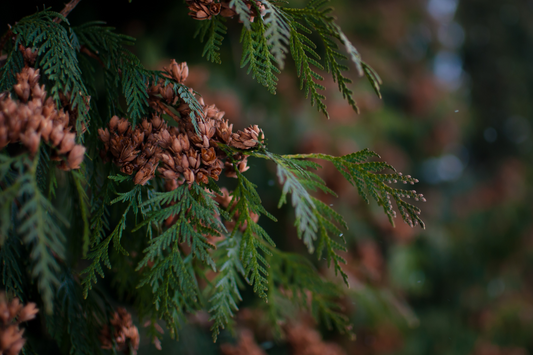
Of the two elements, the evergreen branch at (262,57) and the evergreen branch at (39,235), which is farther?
the evergreen branch at (262,57)

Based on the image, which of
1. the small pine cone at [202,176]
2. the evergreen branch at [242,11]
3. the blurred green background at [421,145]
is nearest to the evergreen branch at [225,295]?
the small pine cone at [202,176]

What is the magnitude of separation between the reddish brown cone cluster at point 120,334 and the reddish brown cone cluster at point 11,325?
0.18 meters

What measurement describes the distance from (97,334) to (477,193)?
10.9 ft

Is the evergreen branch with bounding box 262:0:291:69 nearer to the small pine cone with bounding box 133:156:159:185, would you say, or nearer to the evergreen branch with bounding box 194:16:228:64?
the evergreen branch with bounding box 194:16:228:64

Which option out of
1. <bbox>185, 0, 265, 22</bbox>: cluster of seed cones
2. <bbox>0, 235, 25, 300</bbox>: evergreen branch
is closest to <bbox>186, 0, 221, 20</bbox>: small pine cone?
<bbox>185, 0, 265, 22</bbox>: cluster of seed cones

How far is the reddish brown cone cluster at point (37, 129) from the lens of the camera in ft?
1.26

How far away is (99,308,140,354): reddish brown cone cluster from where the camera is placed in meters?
0.59

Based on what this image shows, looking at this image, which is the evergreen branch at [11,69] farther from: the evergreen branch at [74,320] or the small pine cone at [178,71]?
the evergreen branch at [74,320]

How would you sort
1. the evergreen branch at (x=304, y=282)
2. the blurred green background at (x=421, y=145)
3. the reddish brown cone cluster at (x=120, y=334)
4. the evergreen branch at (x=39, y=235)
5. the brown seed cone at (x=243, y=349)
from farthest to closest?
the blurred green background at (x=421, y=145) < the brown seed cone at (x=243, y=349) < the evergreen branch at (x=304, y=282) < the reddish brown cone cluster at (x=120, y=334) < the evergreen branch at (x=39, y=235)

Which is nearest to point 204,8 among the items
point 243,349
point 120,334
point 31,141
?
point 31,141

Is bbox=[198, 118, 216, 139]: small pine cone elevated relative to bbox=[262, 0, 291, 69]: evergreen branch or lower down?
lower down

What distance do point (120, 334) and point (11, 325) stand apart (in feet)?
0.69

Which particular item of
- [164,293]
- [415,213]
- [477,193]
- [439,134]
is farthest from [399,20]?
[164,293]

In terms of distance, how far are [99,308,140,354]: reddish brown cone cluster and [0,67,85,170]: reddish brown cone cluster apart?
1.06ft
